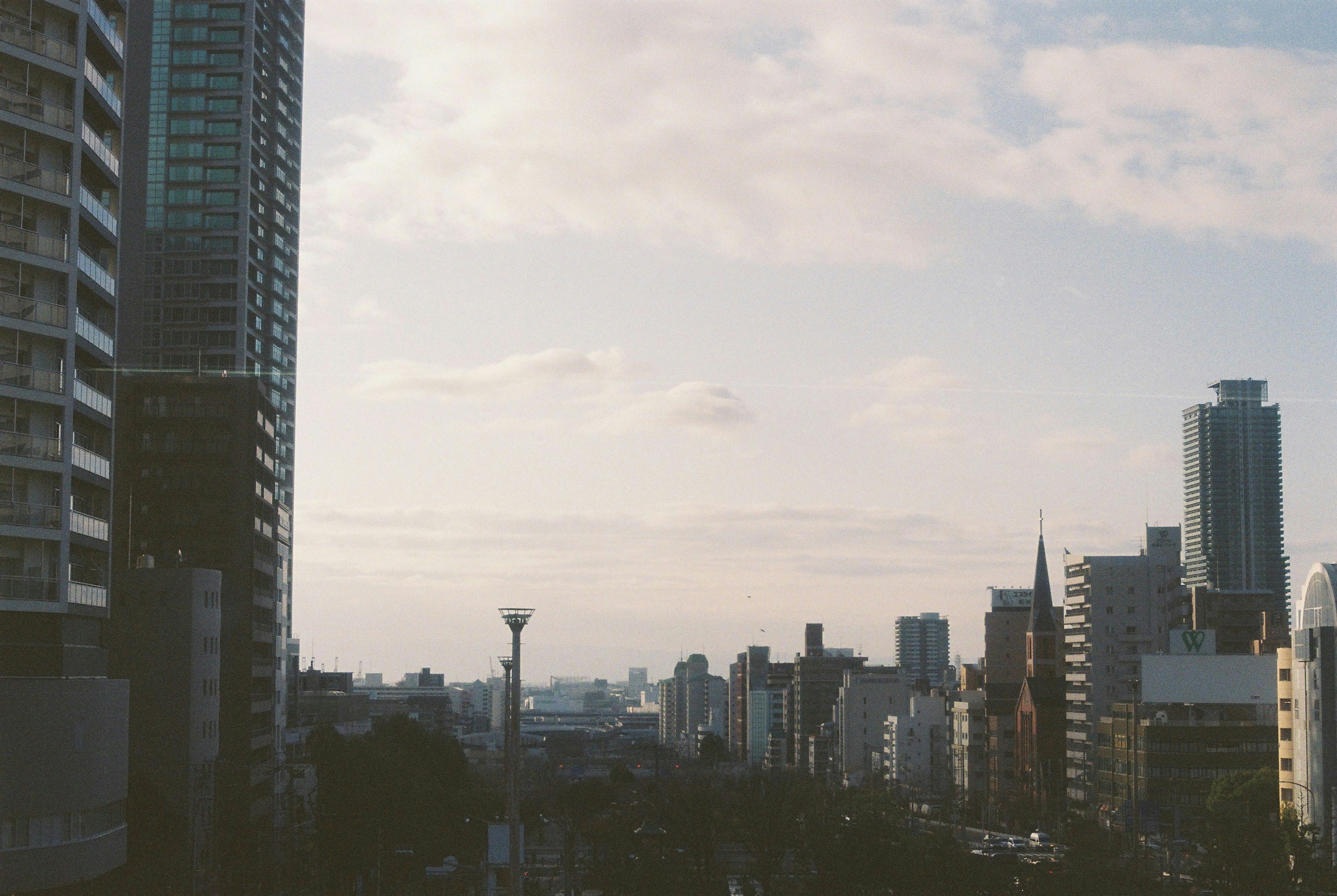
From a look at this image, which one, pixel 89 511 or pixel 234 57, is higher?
pixel 234 57

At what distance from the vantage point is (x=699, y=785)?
429ft

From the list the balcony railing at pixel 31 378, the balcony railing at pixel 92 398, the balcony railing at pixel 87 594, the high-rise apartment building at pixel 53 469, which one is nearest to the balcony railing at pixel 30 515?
the high-rise apartment building at pixel 53 469

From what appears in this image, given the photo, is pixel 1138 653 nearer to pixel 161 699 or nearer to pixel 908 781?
pixel 908 781

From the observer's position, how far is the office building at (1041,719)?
6220 inches

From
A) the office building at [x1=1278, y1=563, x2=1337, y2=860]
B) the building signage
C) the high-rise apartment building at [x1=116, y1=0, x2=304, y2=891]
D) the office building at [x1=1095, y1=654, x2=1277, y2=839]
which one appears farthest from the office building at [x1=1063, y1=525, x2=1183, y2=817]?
the high-rise apartment building at [x1=116, y1=0, x2=304, y2=891]

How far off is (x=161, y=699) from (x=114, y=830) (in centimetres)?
2108

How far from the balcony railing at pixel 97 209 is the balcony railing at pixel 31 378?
22.6 feet

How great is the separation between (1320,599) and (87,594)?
228 ft

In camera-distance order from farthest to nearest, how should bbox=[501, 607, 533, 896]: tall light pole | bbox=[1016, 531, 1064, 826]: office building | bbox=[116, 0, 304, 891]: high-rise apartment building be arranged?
1. bbox=[1016, 531, 1064, 826]: office building
2. bbox=[116, 0, 304, 891]: high-rise apartment building
3. bbox=[501, 607, 533, 896]: tall light pole

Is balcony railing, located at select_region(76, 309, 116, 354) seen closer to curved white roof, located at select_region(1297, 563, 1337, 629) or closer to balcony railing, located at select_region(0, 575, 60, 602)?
balcony railing, located at select_region(0, 575, 60, 602)

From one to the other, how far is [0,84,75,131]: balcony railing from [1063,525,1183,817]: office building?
407 ft

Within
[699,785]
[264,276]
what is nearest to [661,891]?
[699,785]

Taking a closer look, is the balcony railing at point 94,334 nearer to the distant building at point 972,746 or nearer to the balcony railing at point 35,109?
the balcony railing at point 35,109

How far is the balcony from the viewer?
5603 centimetres
